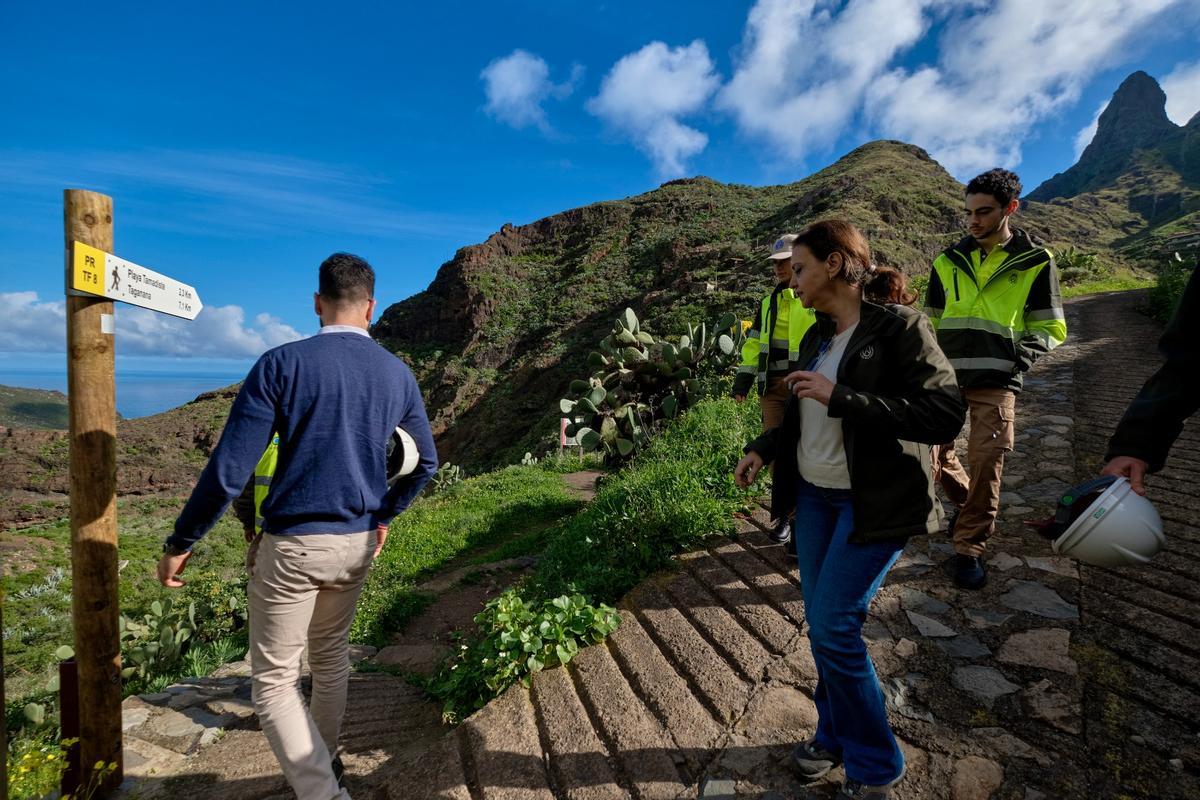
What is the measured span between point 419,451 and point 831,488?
5.61 ft

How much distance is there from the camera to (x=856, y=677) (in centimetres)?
180

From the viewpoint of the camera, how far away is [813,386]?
1840mm

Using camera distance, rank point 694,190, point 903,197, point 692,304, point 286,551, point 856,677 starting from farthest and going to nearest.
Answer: point 694,190
point 903,197
point 692,304
point 286,551
point 856,677

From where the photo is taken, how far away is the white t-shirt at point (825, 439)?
1.99 m

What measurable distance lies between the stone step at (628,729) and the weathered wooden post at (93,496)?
2059 mm

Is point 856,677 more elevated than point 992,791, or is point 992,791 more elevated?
point 856,677

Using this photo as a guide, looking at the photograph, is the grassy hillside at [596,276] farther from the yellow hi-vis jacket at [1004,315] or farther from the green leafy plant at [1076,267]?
the yellow hi-vis jacket at [1004,315]

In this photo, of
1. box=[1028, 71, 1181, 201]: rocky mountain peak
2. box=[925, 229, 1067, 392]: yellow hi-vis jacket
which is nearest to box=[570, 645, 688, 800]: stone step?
box=[925, 229, 1067, 392]: yellow hi-vis jacket

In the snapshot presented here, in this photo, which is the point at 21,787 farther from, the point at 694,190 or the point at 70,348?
the point at 694,190

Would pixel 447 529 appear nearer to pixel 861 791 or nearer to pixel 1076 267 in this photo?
pixel 861 791

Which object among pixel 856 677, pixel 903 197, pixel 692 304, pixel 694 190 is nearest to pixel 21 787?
pixel 856 677

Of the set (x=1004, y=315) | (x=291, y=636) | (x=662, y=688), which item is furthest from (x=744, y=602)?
(x=291, y=636)

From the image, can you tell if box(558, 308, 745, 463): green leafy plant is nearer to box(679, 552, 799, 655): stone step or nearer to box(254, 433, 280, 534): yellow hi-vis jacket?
box(679, 552, 799, 655): stone step

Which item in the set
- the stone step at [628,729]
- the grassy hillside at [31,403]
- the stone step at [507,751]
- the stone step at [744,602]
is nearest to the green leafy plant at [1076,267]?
the stone step at [744,602]
